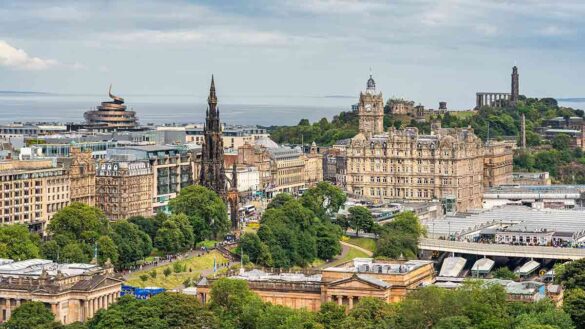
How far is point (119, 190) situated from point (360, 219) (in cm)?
2726

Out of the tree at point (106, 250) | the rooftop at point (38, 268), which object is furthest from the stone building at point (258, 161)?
the rooftop at point (38, 268)

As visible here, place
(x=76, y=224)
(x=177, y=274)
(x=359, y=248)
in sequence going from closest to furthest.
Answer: (x=177, y=274) → (x=76, y=224) → (x=359, y=248)

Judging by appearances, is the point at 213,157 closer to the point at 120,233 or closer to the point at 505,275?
the point at 120,233

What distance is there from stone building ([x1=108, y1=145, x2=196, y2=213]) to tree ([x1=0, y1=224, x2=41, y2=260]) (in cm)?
4274

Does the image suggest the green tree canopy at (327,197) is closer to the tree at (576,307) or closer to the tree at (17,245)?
the tree at (17,245)

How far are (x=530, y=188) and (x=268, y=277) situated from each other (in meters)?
98.5

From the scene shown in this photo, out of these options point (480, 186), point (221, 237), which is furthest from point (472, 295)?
point (480, 186)

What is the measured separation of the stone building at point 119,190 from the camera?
482ft

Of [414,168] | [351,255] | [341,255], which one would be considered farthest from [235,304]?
[414,168]

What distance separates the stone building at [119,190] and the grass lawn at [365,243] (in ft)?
78.3

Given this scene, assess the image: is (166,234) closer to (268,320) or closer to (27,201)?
(27,201)

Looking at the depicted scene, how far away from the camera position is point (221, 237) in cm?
13975

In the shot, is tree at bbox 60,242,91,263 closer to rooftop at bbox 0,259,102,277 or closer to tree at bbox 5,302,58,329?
rooftop at bbox 0,259,102,277

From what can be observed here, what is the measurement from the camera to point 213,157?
15438cm
